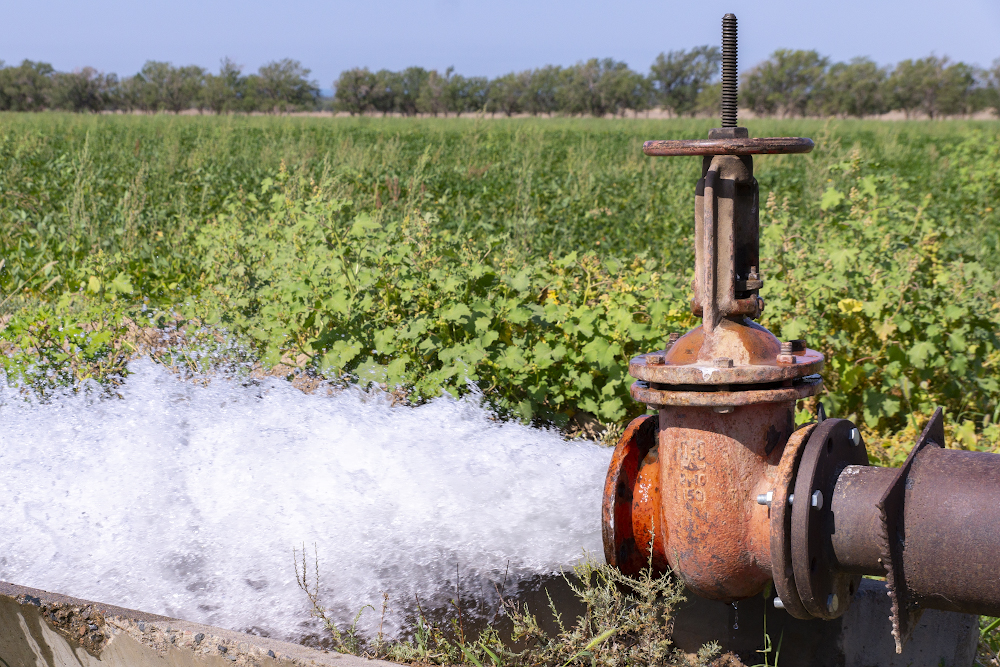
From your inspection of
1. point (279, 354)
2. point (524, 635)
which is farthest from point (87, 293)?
point (524, 635)

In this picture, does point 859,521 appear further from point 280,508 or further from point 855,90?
point 855,90

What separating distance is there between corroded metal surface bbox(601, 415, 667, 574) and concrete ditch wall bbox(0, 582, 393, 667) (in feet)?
1.82

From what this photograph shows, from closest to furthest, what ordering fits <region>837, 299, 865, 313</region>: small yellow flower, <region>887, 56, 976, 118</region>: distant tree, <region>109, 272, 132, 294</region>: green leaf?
<region>837, 299, 865, 313</region>: small yellow flower
<region>109, 272, 132, 294</region>: green leaf
<region>887, 56, 976, 118</region>: distant tree

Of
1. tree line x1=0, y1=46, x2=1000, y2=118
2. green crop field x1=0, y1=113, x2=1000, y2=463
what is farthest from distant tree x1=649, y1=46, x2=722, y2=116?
green crop field x1=0, y1=113, x2=1000, y2=463

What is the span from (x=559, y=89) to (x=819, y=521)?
322 feet

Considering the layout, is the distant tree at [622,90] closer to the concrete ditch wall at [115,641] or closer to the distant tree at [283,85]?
the distant tree at [283,85]

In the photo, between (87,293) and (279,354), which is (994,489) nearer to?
(279,354)

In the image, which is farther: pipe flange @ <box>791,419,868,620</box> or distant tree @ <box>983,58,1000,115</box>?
distant tree @ <box>983,58,1000,115</box>

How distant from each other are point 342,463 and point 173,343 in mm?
1672

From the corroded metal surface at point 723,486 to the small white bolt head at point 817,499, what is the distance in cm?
12

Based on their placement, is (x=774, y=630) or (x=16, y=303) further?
A: (x=16, y=303)

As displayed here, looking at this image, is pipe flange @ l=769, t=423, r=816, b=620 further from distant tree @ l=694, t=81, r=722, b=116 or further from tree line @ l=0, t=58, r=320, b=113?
distant tree @ l=694, t=81, r=722, b=116

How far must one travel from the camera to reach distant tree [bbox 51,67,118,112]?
70.6 metres

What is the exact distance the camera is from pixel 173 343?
3.92 metres
